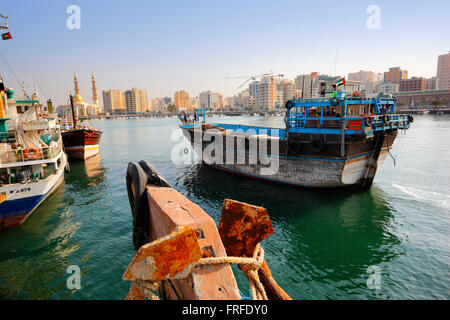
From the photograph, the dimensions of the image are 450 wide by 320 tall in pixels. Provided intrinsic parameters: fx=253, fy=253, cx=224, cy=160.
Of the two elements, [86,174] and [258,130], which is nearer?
[258,130]

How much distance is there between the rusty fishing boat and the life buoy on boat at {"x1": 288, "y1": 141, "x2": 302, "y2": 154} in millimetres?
14749

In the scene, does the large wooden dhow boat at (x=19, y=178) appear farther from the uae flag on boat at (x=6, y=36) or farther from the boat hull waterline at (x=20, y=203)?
the uae flag on boat at (x=6, y=36)

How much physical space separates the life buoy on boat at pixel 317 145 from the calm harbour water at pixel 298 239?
313 centimetres

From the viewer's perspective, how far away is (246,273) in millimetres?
3777

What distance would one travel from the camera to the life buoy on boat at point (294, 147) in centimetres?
1836

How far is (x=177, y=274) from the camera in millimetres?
2969

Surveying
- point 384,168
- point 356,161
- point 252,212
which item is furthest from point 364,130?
point 252,212

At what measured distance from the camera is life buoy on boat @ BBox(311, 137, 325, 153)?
17445 mm

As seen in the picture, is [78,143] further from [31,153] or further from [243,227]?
[243,227]

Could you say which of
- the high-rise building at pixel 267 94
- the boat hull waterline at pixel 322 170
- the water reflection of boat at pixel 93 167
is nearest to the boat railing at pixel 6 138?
the water reflection of boat at pixel 93 167

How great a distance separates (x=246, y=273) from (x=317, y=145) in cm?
1552

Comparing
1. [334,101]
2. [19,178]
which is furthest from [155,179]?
[334,101]

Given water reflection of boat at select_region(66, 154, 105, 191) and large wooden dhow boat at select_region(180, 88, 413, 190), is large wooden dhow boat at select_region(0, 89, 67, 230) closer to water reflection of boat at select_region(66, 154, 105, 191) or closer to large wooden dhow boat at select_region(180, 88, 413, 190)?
water reflection of boat at select_region(66, 154, 105, 191)
